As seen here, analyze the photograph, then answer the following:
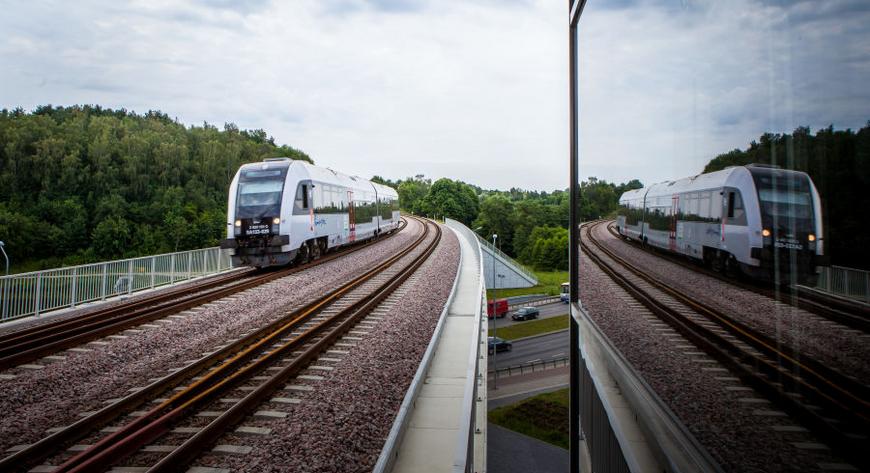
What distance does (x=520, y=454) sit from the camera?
1437 cm

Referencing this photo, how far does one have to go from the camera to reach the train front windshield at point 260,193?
15.2m

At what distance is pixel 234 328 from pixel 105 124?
7940 centimetres

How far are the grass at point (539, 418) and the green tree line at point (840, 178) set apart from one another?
15.9 meters

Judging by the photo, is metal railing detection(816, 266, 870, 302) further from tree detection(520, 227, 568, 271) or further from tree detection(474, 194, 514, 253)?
tree detection(474, 194, 514, 253)

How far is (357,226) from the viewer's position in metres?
24.2

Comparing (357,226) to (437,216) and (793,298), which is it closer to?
(793,298)

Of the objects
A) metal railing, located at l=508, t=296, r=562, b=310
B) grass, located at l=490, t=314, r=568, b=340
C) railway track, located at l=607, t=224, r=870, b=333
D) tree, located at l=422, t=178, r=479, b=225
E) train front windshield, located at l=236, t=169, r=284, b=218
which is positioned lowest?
grass, located at l=490, t=314, r=568, b=340

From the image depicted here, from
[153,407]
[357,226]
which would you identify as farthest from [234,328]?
[357,226]

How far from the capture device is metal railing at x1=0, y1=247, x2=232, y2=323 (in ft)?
31.9

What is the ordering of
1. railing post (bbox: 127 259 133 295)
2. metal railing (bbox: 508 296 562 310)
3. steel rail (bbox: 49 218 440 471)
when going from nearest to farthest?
steel rail (bbox: 49 218 440 471) < railing post (bbox: 127 259 133 295) < metal railing (bbox: 508 296 562 310)

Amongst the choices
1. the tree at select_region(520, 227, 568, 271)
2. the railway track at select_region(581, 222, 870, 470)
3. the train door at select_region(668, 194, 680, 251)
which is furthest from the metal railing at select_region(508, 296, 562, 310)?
the railway track at select_region(581, 222, 870, 470)

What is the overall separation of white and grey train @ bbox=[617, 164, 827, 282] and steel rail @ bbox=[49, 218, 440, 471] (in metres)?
4.63

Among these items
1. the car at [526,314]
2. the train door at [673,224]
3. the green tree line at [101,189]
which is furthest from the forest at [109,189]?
the train door at [673,224]

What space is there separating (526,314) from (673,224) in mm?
29902
